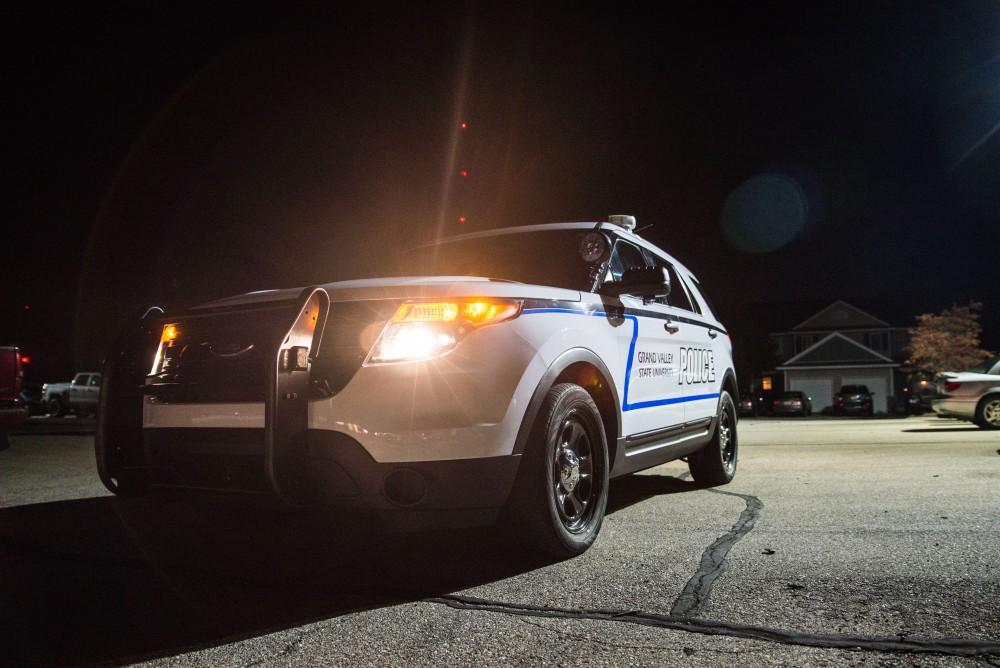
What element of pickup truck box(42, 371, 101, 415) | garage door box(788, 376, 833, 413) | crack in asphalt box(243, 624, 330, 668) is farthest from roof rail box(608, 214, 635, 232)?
garage door box(788, 376, 833, 413)

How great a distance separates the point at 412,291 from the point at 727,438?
446 cm

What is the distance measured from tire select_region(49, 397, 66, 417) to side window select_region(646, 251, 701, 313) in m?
30.3

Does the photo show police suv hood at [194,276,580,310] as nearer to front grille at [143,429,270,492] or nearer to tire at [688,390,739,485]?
front grille at [143,429,270,492]

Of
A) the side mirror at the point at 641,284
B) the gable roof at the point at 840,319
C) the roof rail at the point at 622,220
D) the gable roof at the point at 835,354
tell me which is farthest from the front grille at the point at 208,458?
the gable roof at the point at 840,319

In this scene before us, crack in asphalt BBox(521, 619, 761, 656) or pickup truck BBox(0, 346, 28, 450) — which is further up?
pickup truck BBox(0, 346, 28, 450)

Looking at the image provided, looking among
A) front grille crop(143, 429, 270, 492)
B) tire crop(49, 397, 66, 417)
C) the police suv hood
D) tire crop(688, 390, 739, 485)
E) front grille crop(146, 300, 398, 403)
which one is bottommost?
tire crop(49, 397, 66, 417)

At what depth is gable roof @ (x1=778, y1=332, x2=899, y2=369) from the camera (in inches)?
2067

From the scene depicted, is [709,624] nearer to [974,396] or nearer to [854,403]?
[974,396]

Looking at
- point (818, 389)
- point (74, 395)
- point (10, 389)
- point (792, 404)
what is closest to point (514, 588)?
point (10, 389)

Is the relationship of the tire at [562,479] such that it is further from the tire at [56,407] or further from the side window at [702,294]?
the tire at [56,407]

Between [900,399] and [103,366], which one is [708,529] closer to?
[103,366]

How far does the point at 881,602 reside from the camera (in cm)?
304

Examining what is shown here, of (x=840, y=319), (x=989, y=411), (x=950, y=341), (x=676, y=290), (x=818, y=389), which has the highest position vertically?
(x=840, y=319)

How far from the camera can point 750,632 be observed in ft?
8.94
